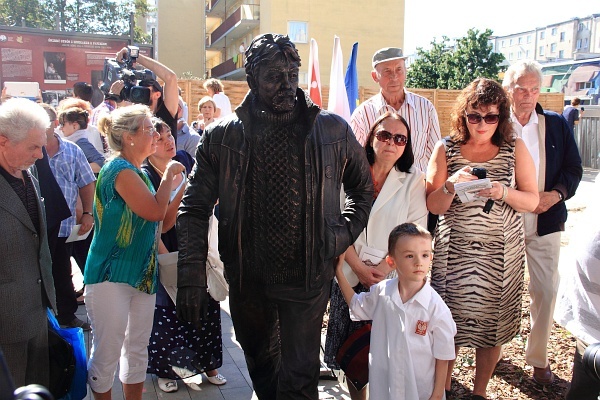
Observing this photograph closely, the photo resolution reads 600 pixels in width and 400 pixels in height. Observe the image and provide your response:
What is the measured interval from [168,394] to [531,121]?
3.11 meters

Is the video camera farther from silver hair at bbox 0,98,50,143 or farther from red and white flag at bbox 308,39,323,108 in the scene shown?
silver hair at bbox 0,98,50,143

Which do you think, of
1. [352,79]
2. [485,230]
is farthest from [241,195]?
[352,79]

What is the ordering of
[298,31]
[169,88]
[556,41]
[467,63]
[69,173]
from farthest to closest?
[556,41]
[298,31]
[467,63]
[169,88]
[69,173]

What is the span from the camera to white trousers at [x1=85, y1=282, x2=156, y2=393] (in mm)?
3074

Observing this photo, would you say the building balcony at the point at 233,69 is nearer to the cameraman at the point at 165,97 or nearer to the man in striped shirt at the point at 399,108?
the cameraman at the point at 165,97

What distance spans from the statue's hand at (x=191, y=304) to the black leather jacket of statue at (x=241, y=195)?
0.03m

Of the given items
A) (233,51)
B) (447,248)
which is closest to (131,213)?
(447,248)

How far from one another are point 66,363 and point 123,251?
644 millimetres

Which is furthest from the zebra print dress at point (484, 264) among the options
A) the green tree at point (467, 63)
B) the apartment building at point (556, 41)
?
the apartment building at point (556, 41)

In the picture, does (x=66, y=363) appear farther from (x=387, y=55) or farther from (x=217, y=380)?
(x=387, y=55)

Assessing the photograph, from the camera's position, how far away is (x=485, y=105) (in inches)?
124

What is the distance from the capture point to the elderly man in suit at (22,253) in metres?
2.65

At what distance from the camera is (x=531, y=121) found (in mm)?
3885

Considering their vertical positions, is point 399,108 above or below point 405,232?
above
